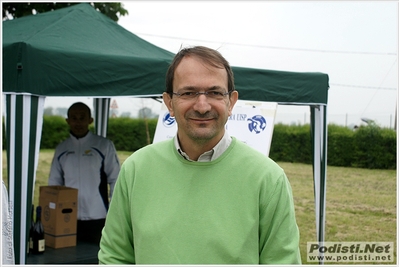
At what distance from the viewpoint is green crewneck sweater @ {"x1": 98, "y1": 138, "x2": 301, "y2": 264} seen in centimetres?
156

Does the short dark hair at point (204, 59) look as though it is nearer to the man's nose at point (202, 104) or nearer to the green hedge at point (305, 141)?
the man's nose at point (202, 104)

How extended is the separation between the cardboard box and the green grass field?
2701mm

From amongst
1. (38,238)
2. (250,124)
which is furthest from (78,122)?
(250,124)

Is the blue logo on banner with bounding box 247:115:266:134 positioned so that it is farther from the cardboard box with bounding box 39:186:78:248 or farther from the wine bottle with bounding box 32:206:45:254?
the wine bottle with bounding box 32:206:45:254

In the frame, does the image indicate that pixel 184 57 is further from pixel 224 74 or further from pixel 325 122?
pixel 325 122

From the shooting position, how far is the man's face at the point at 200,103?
62.8 inches

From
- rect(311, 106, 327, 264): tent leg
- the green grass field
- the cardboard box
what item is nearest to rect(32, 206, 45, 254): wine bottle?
the cardboard box

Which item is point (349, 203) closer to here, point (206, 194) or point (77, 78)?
point (77, 78)

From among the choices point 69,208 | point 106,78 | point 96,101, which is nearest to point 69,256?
point 69,208

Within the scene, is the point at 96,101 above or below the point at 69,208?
above

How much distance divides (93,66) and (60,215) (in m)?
1.68

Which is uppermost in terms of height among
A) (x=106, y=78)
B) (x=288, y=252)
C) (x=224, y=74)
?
(x=106, y=78)

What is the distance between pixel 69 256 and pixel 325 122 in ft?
9.61

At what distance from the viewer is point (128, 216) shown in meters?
1.69
